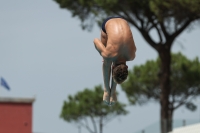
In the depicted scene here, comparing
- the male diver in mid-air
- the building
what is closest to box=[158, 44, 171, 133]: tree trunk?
the building

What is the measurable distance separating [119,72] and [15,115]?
949 inches

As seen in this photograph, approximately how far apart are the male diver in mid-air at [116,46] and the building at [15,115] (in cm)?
2370

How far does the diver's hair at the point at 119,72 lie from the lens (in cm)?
910

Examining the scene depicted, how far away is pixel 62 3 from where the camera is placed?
104 feet

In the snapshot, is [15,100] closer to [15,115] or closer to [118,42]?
[15,115]

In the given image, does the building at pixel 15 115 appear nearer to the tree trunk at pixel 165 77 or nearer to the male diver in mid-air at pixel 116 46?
the tree trunk at pixel 165 77

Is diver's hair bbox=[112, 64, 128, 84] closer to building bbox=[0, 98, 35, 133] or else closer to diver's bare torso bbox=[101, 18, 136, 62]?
diver's bare torso bbox=[101, 18, 136, 62]

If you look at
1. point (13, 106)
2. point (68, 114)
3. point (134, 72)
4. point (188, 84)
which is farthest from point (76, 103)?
point (13, 106)

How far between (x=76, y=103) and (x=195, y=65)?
11746mm

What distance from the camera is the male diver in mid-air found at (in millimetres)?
8852

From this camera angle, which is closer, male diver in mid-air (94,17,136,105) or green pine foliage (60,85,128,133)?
male diver in mid-air (94,17,136,105)

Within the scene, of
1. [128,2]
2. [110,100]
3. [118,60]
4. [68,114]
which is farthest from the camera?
[68,114]

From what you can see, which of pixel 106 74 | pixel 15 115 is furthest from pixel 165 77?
pixel 106 74

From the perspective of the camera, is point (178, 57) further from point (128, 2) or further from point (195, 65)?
point (128, 2)
